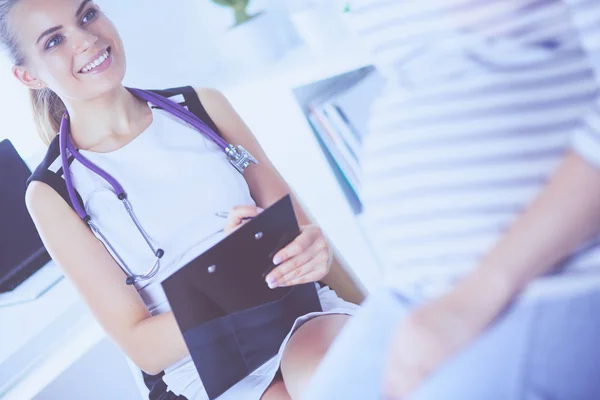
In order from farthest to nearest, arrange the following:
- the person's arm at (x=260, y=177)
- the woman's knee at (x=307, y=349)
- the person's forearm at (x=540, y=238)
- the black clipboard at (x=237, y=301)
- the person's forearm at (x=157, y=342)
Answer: the person's arm at (x=260, y=177) < the person's forearm at (x=157, y=342) < the woman's knee at (x=307, y=349) < the black clipboard at (x=237, y=301) < the person's forearm at (x=540, y=238)

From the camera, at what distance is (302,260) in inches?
35.8

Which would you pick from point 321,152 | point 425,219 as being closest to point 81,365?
point 321,152

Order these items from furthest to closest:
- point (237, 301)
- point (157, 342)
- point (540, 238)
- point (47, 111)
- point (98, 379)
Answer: point (98, 379) → point (47, 111) → point (157, 342) → point (237, 301) → point (540, 238)

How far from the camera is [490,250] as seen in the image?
1.42 ft

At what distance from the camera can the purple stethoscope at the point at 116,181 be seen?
102 centimetres

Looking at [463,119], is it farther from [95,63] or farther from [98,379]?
[98,379]

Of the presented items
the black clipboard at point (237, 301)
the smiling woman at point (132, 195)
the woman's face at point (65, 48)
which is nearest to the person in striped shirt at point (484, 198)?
the black clipboard at point (237, 301)

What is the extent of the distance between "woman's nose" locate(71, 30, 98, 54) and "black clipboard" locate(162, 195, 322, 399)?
493 millimetres

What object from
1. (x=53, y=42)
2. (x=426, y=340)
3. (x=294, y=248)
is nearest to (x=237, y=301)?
(x=294, y=248)

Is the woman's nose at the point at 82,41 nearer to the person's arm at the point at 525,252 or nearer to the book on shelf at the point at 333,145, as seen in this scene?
the book on shelf at the point at 333,145

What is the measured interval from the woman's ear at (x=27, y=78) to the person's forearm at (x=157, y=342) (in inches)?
19.7

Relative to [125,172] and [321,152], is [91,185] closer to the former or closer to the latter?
[125,172]

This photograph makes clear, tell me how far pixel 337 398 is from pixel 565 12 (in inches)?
16.4

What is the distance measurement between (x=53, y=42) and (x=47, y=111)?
18cm
